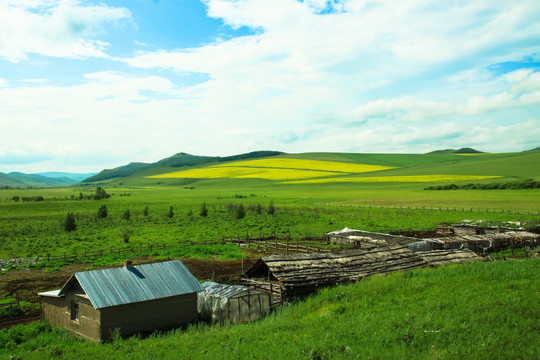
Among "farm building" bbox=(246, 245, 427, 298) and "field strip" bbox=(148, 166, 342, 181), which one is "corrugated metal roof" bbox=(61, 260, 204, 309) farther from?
"field strip" bbox=(148, 166, 342, 181)

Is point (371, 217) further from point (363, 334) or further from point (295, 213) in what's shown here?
point (363, 334)

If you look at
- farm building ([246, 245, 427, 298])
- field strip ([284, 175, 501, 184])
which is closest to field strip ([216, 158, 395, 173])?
field strip ([284, 175, 501, 184])

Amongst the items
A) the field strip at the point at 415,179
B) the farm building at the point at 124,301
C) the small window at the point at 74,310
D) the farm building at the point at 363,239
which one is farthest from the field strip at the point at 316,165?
the small window at the point at 74,310

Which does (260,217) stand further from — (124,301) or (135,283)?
(124,301)

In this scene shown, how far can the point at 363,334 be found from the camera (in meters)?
12.5

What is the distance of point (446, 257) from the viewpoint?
25000mm

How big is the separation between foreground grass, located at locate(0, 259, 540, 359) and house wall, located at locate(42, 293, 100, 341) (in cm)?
66

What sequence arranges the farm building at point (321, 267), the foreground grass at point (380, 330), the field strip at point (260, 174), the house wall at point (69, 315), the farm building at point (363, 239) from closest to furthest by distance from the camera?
the foreground grass at point (380, 330), the house wall at point (69, 315), the farm building at point (321, 267), the farm building at point (363, 239), the field strip at point (260, 174)

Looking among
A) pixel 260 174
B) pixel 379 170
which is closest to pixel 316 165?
pixel 260 174

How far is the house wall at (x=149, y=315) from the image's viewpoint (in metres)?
16.7

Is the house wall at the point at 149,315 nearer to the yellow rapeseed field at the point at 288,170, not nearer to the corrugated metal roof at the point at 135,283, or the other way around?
the corrugated metal roof at the point at 135,283

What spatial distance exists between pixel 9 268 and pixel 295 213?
1554 inches

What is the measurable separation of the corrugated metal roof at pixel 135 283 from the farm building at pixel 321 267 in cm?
363

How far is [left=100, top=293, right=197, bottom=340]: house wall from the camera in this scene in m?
16.7
